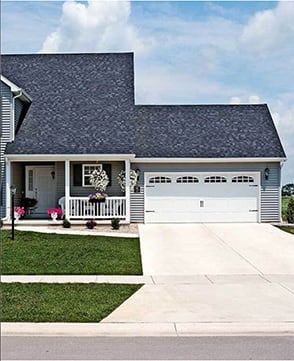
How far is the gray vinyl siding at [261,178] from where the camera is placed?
22188mm

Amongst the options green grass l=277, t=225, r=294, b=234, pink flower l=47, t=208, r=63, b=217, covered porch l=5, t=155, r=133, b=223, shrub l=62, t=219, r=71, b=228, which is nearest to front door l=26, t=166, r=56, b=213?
covered porch l=5, t=155, r=133, b=223

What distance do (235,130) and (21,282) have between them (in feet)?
51.3

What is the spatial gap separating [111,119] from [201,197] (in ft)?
15.9

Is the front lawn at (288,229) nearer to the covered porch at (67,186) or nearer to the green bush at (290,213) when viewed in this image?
A: the green bush at (290,213)

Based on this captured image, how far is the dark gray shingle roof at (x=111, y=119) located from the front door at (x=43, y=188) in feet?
6.68

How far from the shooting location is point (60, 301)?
8.45m

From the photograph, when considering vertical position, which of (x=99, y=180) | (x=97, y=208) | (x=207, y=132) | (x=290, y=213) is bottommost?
(x=290, y=213)

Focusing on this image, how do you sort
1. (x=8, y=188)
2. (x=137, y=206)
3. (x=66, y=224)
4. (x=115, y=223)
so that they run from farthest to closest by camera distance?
(x=137, y=206) < (x=8, y=188) < (x=66, y=224) < (x=115, y=223)

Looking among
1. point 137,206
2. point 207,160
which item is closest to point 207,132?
point 207,160

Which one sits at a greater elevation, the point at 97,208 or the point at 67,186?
the point at 67,186

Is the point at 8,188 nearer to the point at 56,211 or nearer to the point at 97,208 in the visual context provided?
the point at 56,211

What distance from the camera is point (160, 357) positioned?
5.95 m

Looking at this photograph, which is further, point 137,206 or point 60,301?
point 137,206

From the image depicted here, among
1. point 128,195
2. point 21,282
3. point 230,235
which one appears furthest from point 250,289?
point 128,195
